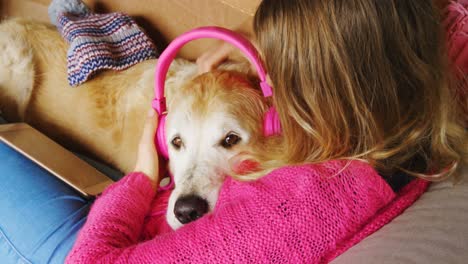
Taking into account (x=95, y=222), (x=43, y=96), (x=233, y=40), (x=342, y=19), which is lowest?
(x=43, y=96)

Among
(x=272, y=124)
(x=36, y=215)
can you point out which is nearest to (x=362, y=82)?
(x=272, y=124)

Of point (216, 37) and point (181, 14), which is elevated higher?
point (216, 37)

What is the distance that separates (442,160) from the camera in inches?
42.4

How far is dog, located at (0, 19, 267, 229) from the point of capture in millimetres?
1245

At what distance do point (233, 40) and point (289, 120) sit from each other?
12.2 inches

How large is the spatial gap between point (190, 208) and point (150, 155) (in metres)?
0.32

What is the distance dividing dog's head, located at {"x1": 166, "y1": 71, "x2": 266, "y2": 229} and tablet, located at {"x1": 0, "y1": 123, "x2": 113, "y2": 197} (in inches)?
11.6

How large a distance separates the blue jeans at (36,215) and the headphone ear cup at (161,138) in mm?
282

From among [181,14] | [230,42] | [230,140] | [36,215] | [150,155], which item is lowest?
[36,215]

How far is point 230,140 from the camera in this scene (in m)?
1.29

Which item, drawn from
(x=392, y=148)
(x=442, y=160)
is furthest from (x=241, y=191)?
(x=442, y=160)

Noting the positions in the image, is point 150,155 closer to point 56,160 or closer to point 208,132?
point 208,132

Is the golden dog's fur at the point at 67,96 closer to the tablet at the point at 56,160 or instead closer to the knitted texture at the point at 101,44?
the knitted texture at the point at 101,44

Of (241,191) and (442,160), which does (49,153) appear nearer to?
(241,191)
